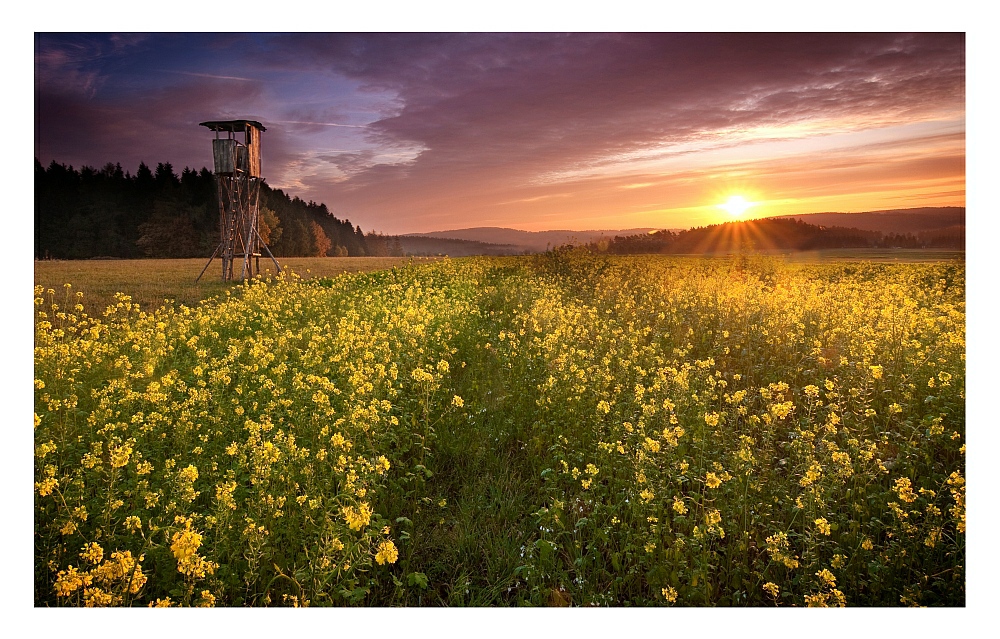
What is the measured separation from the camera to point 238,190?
8.38 meters

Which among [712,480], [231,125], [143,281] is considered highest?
[231,125]

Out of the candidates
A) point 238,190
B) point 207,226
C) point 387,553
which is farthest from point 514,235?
point 207,226

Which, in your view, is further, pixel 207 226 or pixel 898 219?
pixel 207 226

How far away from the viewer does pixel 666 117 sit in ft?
17.2

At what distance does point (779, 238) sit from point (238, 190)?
8.07 metres

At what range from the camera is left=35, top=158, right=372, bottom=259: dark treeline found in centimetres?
508

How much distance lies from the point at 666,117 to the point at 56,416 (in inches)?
234

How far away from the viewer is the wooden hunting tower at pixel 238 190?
557cm

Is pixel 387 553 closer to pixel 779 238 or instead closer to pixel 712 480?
pixel 712 480

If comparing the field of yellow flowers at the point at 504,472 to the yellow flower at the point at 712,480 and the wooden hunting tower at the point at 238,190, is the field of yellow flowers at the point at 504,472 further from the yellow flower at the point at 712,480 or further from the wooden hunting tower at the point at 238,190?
the wooden hunting tower at the point at 238,190

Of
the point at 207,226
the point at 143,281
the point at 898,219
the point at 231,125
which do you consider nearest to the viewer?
the point at 898,219
